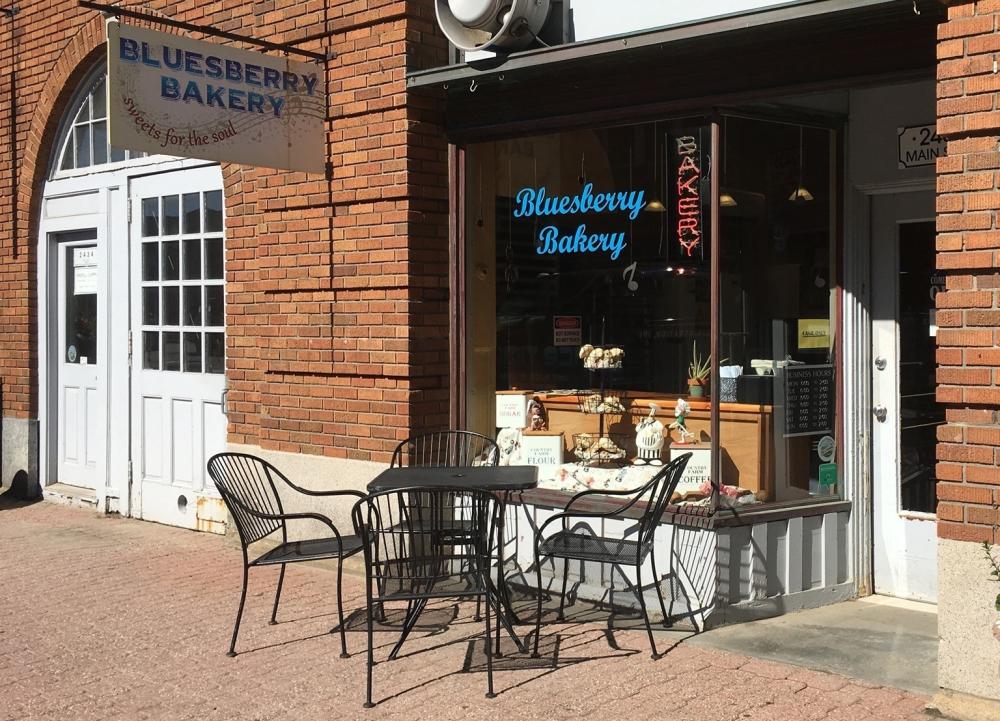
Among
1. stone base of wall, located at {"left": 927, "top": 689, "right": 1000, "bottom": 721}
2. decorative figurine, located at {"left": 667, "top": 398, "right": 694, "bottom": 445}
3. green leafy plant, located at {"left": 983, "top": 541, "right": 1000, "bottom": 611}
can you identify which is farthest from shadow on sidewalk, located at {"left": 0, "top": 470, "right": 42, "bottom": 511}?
green leafy plant, located at {"left": 983, "top": 541, "right": 1000, "bottom": 611}

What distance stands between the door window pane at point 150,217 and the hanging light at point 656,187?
15.1 feet

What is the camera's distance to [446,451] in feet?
23.8

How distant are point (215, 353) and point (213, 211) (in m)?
1.11

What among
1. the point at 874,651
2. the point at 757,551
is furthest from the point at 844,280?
the point at 874,651

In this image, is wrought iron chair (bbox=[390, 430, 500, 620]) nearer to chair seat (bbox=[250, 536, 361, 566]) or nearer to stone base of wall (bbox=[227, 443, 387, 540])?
stone base of wall (bbox=[227, 443, 387, 540])

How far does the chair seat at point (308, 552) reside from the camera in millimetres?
5746

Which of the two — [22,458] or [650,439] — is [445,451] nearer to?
[650,439]

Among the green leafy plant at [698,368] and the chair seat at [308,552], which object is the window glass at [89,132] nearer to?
the chair seat at [308,552]

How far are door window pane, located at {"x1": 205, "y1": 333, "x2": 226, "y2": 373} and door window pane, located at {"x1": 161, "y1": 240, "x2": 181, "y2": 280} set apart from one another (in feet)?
2.19

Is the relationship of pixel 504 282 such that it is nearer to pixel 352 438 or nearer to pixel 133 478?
pixel 352 438

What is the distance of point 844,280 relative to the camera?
6.52 m

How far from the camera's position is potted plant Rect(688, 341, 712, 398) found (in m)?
6.38

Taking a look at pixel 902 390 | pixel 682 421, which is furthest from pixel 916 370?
pixel 682 421

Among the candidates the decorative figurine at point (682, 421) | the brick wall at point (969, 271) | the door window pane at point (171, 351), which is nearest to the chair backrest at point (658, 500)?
the decorative figurine at point (682, 421)
